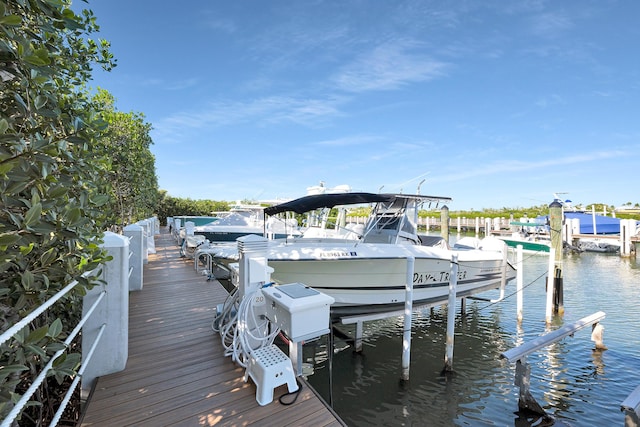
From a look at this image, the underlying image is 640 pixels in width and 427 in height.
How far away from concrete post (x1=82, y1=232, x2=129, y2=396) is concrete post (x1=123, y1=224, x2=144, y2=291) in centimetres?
328

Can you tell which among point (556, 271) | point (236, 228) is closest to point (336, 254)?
point (556, 271)

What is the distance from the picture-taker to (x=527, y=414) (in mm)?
4852

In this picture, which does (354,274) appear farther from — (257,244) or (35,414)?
(35,414)

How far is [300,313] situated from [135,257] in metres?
5.15

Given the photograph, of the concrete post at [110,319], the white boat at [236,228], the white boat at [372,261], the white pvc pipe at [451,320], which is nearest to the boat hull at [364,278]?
the white boat at [372,261]

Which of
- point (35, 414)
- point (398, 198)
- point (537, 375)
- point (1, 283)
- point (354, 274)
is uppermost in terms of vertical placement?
point (398, 198)

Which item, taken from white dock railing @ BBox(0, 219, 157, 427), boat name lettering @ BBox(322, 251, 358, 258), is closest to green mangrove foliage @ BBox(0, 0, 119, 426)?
white dock railing @ BBox(0, 219, 157, 427)

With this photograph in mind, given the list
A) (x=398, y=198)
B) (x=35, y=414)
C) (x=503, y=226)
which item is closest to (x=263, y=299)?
(x=35, y=414)

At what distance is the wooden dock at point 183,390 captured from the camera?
8.19 feet

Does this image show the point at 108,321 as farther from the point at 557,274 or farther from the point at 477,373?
the point at 557,274

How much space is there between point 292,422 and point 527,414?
4.55 m

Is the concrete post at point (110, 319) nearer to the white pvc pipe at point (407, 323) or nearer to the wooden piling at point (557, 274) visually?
the white pvc pipe at point (407, 323)

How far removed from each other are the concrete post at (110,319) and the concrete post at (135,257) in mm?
3277

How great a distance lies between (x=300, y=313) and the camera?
2830 mm
